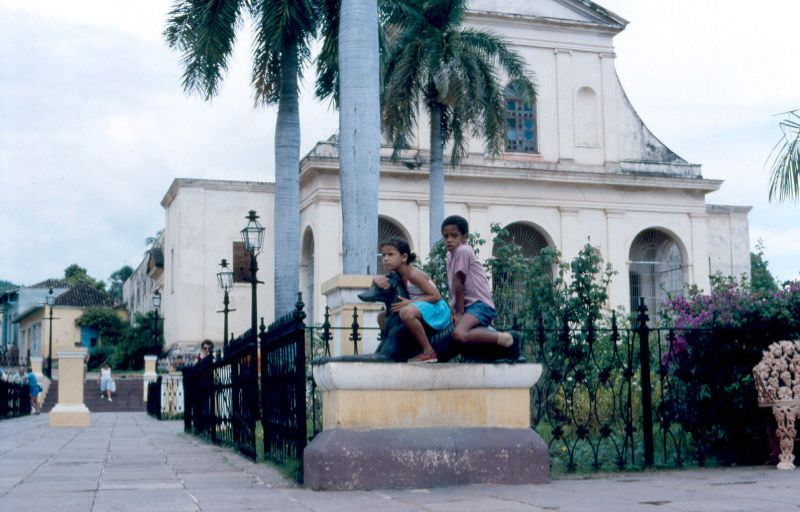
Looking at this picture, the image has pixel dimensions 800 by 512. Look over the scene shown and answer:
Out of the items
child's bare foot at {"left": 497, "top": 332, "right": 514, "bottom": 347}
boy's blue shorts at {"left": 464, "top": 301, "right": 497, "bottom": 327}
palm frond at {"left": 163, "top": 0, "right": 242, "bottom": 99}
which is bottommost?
child's bare foot at {"left": 497, "top": 332, "right": 514, "bottom": 347}

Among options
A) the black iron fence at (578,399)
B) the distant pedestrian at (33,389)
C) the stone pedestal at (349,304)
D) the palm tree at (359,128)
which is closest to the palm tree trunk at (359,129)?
the palm tree at (359,128)

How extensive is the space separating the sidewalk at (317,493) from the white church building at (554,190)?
24827 millimetres

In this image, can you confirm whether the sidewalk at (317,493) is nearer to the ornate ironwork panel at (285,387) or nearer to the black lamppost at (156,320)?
the ornate ironwork panel at (285,387)

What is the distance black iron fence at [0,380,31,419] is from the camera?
23714mm

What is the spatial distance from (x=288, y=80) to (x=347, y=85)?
5.59 meters

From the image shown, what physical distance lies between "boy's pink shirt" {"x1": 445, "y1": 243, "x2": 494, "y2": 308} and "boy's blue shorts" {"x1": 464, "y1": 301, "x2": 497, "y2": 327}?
0.02 m

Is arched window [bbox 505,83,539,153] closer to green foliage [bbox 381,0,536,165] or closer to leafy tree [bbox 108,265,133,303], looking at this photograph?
green foliage [bbox 381,0,536,165]

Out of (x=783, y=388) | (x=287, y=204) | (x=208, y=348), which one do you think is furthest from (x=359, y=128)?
(x=783, y=388)

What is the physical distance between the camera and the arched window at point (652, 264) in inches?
1459

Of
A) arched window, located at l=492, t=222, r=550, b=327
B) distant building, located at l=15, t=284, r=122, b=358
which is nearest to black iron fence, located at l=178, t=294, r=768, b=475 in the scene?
arched window, located at l=492, t=222, r=550, b=327

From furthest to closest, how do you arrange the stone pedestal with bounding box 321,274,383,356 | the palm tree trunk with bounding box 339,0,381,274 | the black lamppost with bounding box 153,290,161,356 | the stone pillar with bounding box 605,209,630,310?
the black lamppost with bounding box 153,290,161,356 → the stone pillar with bounding box 605,209,630,310 → the palm tree trunk with bounding box 339,0,381,274 → the stone pedestal with bounding box 321,274,383,356

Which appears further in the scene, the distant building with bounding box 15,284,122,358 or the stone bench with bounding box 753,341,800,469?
the distant building with bounding box 15,284,122,358

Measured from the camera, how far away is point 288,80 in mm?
18219

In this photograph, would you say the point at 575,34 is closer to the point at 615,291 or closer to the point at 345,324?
the point at 615,291
